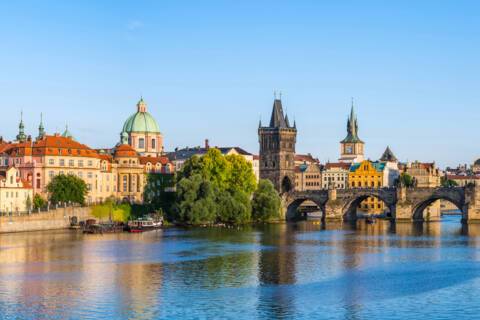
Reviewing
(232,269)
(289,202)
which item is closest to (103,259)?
(232,269)

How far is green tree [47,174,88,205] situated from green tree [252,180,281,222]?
94.0 feet

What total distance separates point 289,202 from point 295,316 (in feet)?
365

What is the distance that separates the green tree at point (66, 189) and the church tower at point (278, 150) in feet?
198

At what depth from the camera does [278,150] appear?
598 ft

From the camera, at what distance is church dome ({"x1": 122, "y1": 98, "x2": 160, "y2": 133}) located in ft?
614

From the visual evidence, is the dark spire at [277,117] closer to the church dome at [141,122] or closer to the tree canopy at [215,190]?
the church dome at [141,122]

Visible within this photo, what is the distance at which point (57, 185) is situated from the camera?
125188 millimetres

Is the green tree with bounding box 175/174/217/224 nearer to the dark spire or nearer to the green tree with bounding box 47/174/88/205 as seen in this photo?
the green tree with bounding box 47/174/88/205

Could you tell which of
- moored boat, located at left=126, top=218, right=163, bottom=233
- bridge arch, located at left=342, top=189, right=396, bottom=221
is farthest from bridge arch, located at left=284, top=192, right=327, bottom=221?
moored boat, located at left=126, top=218, right=163, bottom=233

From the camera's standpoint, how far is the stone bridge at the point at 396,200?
14914 centimetres

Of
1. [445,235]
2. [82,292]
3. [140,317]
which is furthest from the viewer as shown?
[445,235]

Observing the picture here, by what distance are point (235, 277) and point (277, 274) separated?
12.4 feet

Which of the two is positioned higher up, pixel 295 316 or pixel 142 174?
pixel 142 174

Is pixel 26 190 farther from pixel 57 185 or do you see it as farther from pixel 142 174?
pixel 142 174
